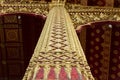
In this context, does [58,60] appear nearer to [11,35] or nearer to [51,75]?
[51,75]

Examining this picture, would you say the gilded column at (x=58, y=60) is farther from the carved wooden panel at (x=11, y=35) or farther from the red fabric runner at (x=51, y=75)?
the carved wooden panel at (x=11, y=35)

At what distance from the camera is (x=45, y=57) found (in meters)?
1.99

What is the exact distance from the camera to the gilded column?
1.69 metres

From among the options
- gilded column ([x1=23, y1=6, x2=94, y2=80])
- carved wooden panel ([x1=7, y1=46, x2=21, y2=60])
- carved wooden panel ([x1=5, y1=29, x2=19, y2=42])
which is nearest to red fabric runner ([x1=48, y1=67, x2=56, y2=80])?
gilded column ([x1=23, y1=6, x2=94, y2=80])

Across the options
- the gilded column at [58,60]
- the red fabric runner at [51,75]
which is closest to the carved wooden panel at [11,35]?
the gilded column at [58,60]

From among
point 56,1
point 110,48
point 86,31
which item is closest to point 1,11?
point 56,1

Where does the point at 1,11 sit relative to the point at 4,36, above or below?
above

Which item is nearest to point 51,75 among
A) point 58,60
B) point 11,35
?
point 58,60

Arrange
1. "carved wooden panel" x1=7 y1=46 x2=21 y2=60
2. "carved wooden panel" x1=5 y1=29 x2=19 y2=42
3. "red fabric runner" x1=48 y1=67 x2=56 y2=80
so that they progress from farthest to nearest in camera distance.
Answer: "carved wooden panel" x1=7 y1=46 x2=21 y2=60
"carved wooden panel" x1=5 y1=29 x2=19 y2=42
"red fabric runner" x1=48 y1=67 x2=56 y2=80

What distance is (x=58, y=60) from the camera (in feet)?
6.32

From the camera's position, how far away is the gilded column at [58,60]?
1694 millimetres

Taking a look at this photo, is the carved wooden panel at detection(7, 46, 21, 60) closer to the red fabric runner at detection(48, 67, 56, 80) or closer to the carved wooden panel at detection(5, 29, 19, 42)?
the carved wooden panel at detection(5, 29, 19, 42)

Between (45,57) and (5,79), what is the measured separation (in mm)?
4893

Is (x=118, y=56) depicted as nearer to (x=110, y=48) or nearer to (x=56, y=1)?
(x=110, y=48)
